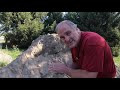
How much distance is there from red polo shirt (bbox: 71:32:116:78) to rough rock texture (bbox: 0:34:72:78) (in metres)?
1.90

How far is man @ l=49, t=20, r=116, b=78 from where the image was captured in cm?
190

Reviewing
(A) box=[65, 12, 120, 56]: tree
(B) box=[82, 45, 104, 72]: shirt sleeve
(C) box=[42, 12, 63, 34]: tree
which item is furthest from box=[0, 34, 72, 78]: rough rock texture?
(C) box=[42, 12, 63, 34]: tree

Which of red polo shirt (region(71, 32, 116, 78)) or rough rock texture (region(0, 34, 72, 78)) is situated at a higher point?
red polo shirt (region(71, 32, 116, 78))

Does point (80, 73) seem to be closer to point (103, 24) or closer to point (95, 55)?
point (95, 55)

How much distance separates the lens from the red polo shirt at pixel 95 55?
1.90 m

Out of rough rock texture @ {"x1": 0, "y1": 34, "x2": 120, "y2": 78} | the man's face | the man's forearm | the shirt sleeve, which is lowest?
rough rock texture @ {"x1": 0, "y1": 34, "x2": 120, "y2": 78}

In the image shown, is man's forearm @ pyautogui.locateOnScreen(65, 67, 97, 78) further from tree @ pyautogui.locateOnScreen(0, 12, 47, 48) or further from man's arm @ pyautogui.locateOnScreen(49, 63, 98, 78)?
tree @ pyautogui.locateOnScreen(0, 12, 47, 48)

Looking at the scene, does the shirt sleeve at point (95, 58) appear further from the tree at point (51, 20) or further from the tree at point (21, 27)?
the tree at point (51, 20)

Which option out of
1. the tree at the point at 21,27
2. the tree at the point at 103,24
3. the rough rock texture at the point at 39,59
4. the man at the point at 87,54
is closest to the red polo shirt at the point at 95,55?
the man at the point at 87,54

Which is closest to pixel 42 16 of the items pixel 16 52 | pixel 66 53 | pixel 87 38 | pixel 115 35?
pixel 16 52

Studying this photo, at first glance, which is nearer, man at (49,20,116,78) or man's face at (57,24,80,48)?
man at (49,20,116,78)
